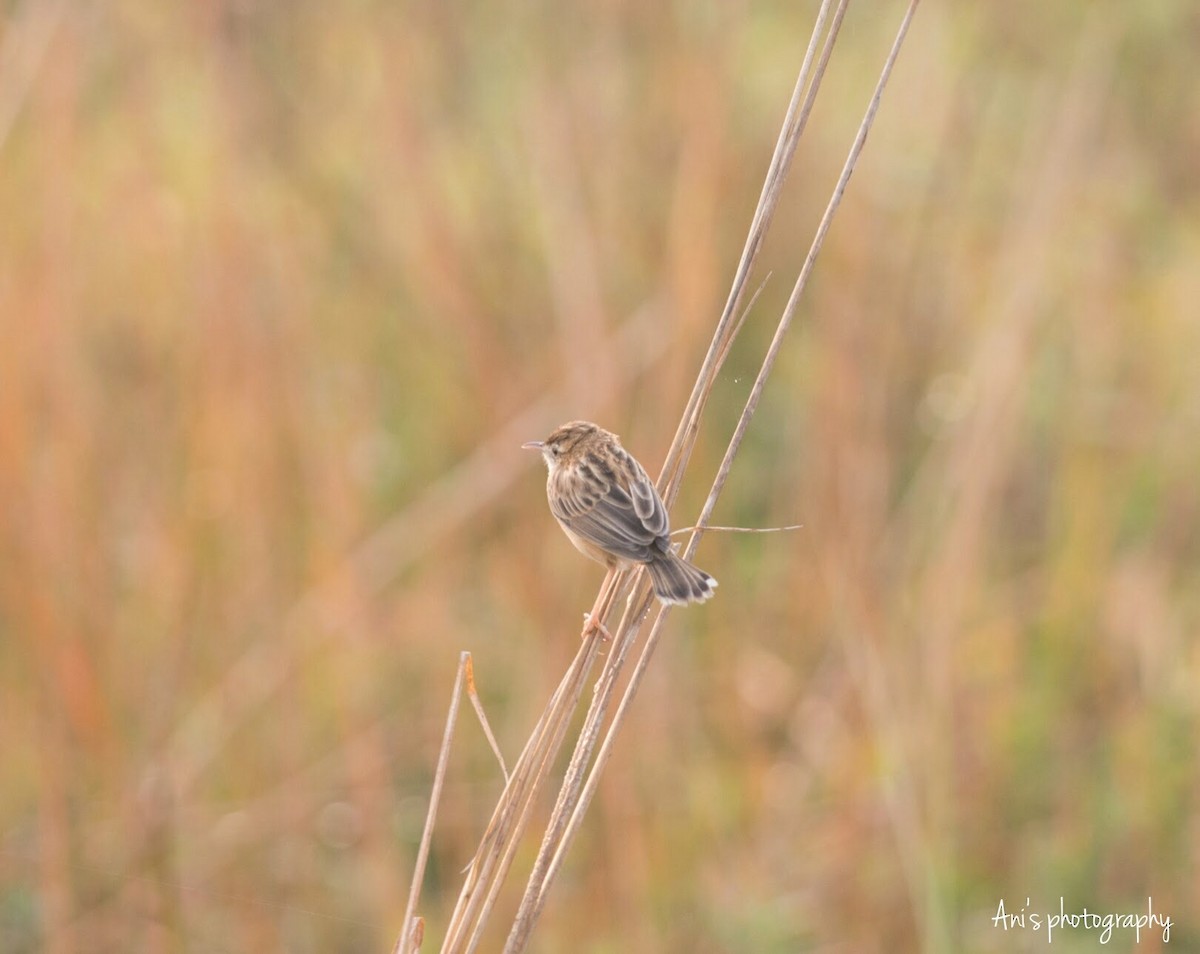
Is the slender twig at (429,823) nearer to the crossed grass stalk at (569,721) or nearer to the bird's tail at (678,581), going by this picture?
the crossed grass stalk at (569,721)

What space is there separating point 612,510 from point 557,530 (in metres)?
1.47

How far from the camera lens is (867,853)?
12.5ft

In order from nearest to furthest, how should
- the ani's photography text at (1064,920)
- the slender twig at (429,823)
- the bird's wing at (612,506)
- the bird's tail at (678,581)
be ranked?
1. the slender twig at (429,823)
2. the bird's tail at (678,581)
3. the bird's wing at (612,506)
4. the ani's photography text at (1064,920)

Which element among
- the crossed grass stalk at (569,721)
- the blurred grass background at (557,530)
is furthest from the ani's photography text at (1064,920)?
the crossed grass stalk at (569,721)

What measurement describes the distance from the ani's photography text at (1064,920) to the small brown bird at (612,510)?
1481 mm

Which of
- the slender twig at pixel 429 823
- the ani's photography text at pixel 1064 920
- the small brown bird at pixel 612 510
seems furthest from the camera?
the ani's photography text at pixel 1064 920

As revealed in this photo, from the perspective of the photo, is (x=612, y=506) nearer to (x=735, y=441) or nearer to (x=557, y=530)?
(x=735, y=441)

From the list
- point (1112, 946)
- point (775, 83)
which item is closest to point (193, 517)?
point (1112, 946)

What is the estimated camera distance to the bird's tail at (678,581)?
2324 millimetres

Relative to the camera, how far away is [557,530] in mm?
4434

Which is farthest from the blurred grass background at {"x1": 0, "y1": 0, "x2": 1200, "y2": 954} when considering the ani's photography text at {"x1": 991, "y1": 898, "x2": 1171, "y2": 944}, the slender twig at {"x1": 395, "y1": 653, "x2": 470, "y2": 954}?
the slender twig at {"x1": 395, "y1": 653, "x2": 470, "y2": 954}

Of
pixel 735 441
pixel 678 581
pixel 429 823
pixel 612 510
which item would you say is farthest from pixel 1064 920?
pixel 429 823

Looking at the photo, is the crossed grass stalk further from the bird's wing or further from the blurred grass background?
the blurred grass background

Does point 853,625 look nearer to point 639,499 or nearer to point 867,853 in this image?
point 867,853
